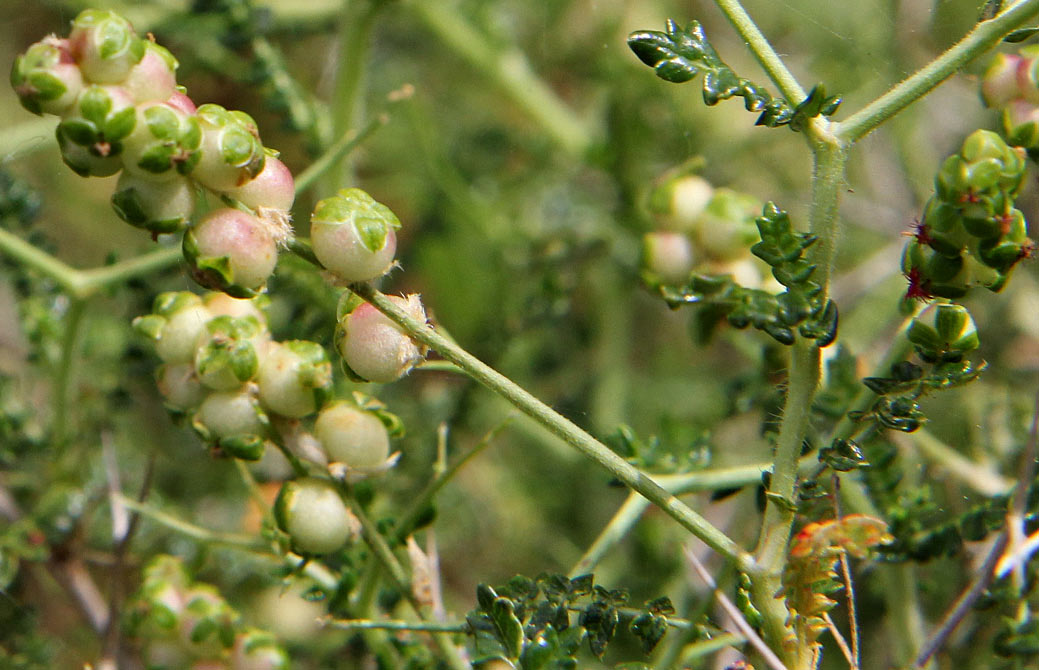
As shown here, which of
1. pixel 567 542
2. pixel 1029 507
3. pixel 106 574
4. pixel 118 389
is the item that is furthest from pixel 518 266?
pixel 1029 507

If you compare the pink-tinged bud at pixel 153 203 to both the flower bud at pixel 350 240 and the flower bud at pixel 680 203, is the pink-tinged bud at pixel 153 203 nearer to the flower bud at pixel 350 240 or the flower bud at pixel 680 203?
the flower bud at pixel 350 240

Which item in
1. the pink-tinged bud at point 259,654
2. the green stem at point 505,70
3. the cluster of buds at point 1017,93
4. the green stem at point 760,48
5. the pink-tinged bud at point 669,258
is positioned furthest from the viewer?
the green stem at point 505,70

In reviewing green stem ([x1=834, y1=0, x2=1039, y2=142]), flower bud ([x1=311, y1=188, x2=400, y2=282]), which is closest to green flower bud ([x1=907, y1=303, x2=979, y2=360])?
green stem ([x1=834, y1=0, x2=1039, y2=142])

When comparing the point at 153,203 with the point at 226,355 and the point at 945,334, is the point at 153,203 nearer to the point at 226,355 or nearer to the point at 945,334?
the point at 226,355

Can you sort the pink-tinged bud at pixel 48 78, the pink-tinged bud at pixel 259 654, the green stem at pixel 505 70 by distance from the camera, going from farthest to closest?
the green stem at pixel 505 70
the pink-tinged bud at pixel 259 654
the pink-tinged bud at pixel 48 78

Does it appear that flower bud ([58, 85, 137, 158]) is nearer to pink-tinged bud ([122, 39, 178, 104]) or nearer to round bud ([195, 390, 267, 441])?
pink-tinged bud ([122, 39, 178, 104])

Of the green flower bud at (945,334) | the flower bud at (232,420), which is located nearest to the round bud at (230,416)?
the flower bud at (232,420)

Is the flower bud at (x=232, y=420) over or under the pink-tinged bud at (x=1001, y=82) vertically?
under
